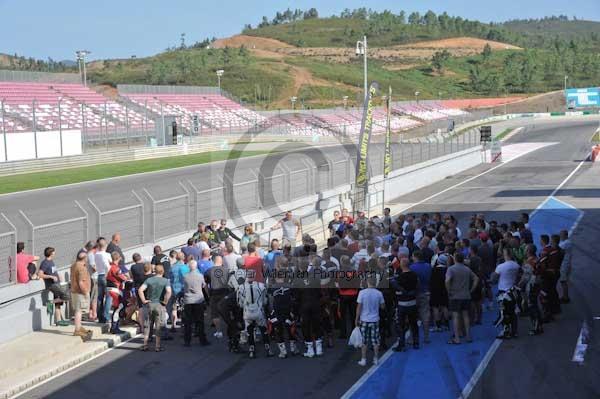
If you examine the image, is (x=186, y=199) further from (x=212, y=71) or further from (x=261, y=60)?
(x=261, y=60)

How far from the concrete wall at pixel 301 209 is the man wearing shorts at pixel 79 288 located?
788mm

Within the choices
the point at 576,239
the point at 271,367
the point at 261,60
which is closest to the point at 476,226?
the point at 271,367

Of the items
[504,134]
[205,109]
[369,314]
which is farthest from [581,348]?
[504,134]

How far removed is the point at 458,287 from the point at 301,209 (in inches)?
531

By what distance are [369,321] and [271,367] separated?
5.21 ft

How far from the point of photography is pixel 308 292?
12305 mm

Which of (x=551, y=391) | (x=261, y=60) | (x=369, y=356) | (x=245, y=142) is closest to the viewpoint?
(x=551, y=391)

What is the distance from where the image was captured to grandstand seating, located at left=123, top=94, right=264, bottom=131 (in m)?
74.9

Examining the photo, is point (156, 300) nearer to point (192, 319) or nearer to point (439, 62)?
point (192, 319)

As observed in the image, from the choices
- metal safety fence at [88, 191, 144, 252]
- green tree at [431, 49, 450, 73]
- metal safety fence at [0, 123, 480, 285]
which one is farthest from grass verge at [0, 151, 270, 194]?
green tree at [431, 49, 450, 73]

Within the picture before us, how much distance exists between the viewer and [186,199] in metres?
19.6

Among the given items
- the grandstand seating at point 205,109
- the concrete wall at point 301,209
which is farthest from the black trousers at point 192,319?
the grandstand seating at point 205,109

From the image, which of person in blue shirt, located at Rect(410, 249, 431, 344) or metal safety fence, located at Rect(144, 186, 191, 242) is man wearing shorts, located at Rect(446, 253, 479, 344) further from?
metal safety fence, located at Rect(144, 186, 191, 242)

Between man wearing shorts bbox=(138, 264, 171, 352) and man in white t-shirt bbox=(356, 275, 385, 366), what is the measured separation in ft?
9.98
